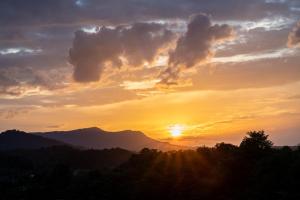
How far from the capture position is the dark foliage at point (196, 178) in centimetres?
6888

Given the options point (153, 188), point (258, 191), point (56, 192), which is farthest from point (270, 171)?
point (56, 192)

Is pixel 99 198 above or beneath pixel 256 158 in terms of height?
beneath

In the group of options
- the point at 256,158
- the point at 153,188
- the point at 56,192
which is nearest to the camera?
the point at 256,158

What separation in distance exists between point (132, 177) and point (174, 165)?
959cm

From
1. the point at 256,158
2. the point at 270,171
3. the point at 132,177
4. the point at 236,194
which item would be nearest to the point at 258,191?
the point at 270,171

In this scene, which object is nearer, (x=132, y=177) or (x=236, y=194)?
(x=236, y=194)

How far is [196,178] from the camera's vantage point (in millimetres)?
88250

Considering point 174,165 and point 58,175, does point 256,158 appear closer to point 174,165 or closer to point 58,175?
point 174,165

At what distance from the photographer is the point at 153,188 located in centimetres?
9062

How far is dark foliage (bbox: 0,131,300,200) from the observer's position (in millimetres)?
68875

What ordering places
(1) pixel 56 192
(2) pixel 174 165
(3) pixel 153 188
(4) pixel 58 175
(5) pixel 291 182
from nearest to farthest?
1. (5) pixel 291 182
2. (3) pixel 153 188
3. (2) pixel 174 165
4. (1) pixel 56 192
5. (4) pixel 58 175

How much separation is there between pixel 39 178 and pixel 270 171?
70.2m

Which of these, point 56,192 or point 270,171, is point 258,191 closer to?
point 270,171

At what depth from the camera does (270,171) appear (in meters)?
69.7
